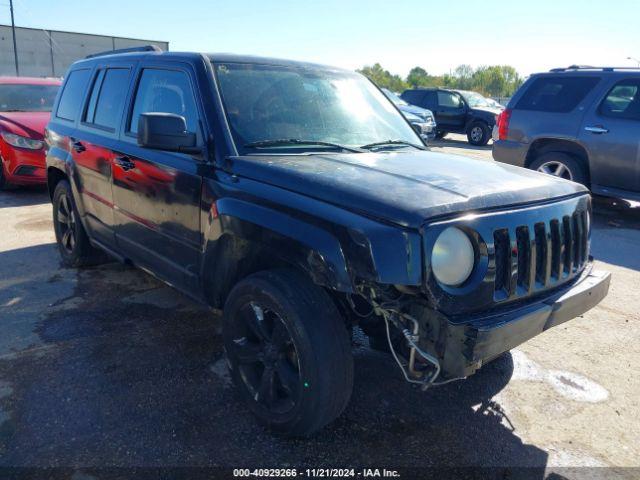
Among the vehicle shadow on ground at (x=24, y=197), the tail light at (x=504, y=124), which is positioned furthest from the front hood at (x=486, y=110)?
the vehicle shadow on ground at (x=24, y=197)

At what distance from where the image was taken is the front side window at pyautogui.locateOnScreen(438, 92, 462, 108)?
749 inches

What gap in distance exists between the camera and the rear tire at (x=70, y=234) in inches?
195

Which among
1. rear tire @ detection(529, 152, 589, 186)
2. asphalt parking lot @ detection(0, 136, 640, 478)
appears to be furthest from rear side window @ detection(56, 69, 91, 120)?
rear tire @ detection(529, 152, 589, 186)

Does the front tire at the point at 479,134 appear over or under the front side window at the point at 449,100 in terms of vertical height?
under

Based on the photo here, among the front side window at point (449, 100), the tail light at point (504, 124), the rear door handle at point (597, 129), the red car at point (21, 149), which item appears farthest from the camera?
the front side window at point (449, 100)

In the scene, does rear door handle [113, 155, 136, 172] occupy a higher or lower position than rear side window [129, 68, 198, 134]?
lower

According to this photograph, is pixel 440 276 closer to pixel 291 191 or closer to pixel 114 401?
A: pixel 291 191

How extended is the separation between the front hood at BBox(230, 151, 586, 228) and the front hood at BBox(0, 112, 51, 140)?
643 centimetres

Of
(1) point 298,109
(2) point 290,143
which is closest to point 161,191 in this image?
(2) point 290,143

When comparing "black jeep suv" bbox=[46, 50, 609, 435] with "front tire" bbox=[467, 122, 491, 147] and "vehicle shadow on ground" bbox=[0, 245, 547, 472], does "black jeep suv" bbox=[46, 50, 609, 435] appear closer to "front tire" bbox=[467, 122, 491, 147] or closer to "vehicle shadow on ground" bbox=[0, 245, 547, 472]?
"vehicle shadow on ground" bbox=[0, 245, 547, 472]

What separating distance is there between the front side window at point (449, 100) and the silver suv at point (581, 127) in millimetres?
11159

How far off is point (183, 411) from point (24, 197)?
672cm

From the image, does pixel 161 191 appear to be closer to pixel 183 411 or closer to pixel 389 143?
pixel 183 411

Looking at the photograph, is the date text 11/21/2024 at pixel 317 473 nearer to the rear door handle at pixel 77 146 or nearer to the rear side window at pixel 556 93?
the rear door handle at pixel 77 146
